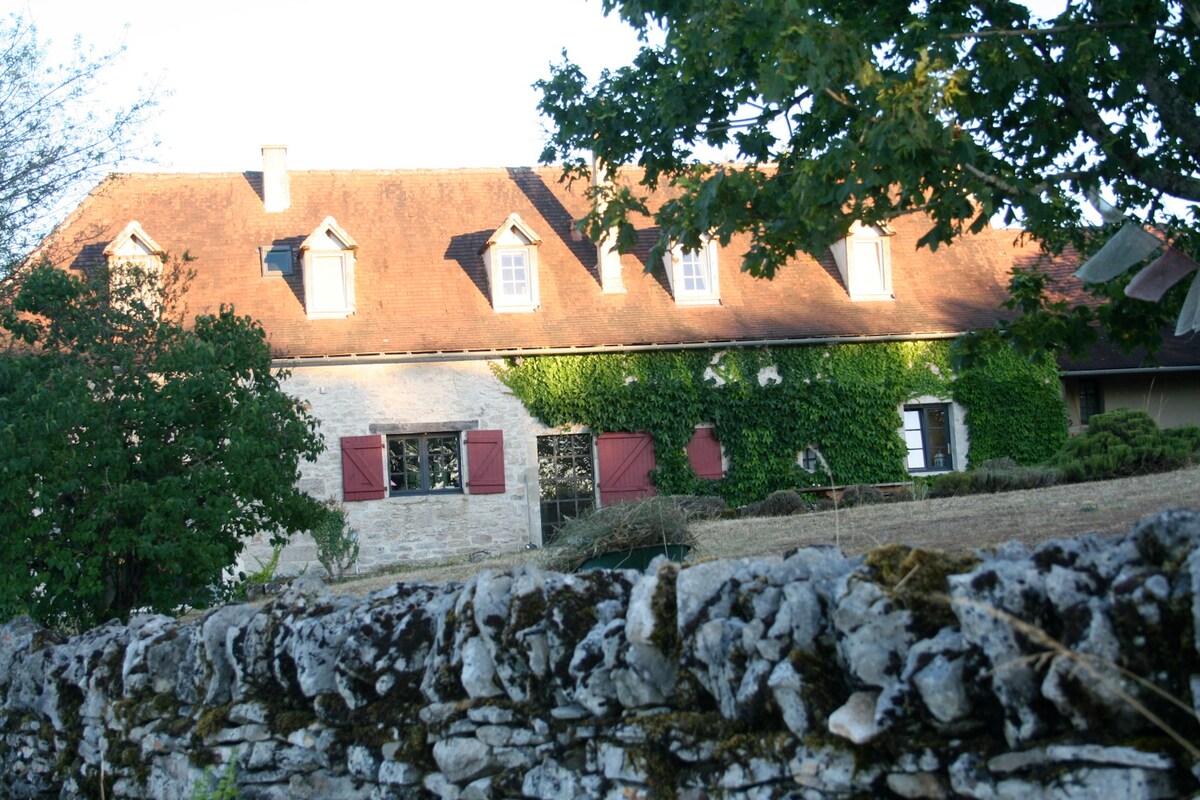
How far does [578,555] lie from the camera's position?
859 cm

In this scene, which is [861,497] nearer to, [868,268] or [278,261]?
[868,268]

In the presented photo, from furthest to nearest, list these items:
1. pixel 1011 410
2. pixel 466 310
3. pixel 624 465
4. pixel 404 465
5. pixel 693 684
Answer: pixel 1011 410 → pixel 466 310 → pixel 624 465 → pixel 404 465 → pixel 693 684

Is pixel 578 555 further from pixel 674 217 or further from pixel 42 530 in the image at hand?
pixel 42 530

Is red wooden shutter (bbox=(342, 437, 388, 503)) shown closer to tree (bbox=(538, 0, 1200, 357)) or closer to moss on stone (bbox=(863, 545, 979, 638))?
tree (bbox=(538, 0, 1200, 357))

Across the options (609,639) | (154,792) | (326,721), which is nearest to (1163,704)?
(609,639)

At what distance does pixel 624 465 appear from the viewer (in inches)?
773

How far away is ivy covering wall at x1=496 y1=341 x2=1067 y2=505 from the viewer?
1956 centimetres

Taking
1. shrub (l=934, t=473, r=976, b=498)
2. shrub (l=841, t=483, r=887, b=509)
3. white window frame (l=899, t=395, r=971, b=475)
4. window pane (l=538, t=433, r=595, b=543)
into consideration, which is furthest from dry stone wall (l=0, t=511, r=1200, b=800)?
white window frame (l=899, t=395, r=971, b=475)

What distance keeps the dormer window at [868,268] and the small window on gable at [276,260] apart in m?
9.72

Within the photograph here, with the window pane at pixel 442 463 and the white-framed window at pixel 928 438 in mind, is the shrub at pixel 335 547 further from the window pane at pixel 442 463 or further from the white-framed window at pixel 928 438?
the white-framed window at pixel 928 438

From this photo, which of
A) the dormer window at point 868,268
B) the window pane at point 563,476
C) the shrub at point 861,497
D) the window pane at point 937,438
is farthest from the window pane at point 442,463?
the window pane at point 937,438

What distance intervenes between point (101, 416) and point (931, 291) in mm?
16740

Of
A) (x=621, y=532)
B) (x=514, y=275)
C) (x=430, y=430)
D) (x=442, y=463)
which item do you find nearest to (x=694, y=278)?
(x=514, y=275)

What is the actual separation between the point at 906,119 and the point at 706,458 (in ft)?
45.0
